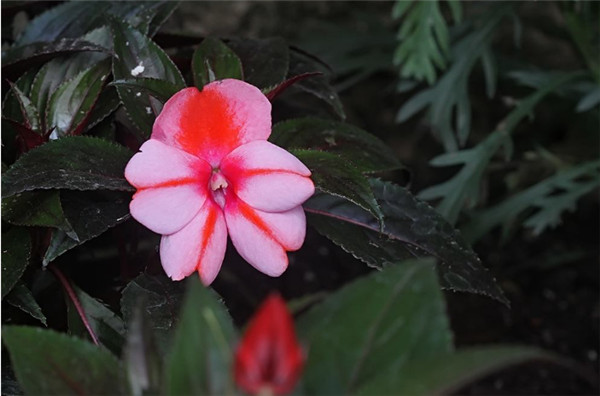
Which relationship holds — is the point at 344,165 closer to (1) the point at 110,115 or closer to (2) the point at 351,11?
(1) the point at 110,115

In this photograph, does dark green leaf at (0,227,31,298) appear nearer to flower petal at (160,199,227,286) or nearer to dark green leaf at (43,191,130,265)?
dark green leaf at (43,191,130,265)

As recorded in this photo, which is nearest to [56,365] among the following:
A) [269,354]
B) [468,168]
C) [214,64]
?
[269,354]

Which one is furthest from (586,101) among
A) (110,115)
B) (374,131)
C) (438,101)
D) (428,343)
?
(428,343)

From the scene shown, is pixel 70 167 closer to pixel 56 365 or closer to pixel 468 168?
pixel 56 365

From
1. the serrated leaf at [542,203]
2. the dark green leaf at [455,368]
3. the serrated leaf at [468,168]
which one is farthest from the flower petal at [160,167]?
the serrated leaf at [542,203]

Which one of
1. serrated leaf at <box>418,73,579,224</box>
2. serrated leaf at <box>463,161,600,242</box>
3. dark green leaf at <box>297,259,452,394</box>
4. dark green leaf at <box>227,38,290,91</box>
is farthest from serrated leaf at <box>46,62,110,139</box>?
serrated leaf at <box>463,161,600,242</box>
